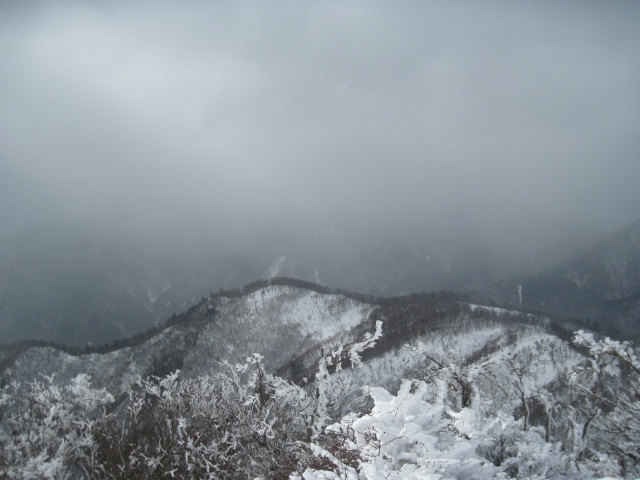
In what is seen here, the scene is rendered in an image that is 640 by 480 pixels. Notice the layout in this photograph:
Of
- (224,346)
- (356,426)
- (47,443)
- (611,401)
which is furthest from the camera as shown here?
(224,346)

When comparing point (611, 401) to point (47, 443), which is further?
point (47, 443)

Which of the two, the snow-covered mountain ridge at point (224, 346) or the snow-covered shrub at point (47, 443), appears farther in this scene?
the snow-covered mountain ridge at point (224, 346)

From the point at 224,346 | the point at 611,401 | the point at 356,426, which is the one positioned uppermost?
the point at 356,426

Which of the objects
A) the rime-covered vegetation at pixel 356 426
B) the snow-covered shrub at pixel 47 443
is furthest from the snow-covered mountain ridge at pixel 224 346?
the rime-covered vegetation at pixel 356 426

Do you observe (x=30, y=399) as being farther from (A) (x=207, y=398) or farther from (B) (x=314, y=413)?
(B) (x=314, y=413)

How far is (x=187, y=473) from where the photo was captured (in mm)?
26922

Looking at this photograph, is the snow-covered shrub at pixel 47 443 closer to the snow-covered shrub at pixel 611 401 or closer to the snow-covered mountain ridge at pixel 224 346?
the snow-covered shrub at pixel 611 401

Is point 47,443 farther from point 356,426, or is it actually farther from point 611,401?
point 611,401

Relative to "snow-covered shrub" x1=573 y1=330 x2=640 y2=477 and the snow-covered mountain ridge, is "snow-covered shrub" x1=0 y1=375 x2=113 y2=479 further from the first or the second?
the snow-covered mountain ridge

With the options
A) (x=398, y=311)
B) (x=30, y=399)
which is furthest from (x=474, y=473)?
(x=398, y=311)

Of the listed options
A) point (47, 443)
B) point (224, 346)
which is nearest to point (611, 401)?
point (47, 443)

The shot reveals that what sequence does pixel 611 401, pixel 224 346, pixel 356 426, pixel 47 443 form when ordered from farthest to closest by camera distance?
pixel 224 346
pixel 47 443
pixel 611 401
pixel 356 426

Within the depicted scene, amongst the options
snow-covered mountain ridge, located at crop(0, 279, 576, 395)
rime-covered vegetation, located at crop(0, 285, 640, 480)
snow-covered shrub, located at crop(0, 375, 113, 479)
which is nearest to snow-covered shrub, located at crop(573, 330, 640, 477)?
rime-covered vegetation, located at crop(0, 285, 640, 480)

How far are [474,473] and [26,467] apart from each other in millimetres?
38345
